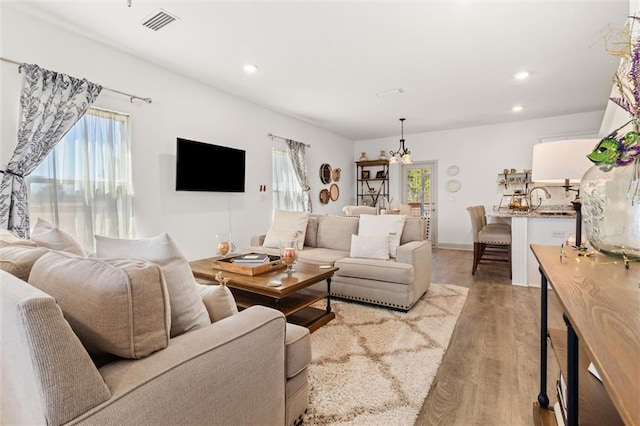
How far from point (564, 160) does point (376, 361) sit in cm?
161

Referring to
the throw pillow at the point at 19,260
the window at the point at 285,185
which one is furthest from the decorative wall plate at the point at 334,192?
the throw pillow at the point at 19,260

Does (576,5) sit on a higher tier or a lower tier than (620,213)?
higher

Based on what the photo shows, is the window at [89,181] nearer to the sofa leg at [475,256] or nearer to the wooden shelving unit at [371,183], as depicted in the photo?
the sofa leg at [475,256]

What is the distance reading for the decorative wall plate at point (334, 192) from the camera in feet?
23.0

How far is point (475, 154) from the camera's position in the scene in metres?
6.59

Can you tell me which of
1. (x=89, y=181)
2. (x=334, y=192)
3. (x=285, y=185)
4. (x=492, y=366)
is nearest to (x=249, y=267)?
(x=492, y=366)

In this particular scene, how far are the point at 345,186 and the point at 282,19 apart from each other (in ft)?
17.1

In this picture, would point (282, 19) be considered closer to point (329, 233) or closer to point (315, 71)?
point (315, 71)

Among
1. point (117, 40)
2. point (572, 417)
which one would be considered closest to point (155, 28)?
point (117, 40)

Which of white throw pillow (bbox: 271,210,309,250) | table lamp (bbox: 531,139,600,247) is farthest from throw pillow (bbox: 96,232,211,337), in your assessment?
white throw pillow (bbox: 271,210,309,250)

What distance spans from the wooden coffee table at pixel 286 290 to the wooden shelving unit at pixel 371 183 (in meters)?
5.32

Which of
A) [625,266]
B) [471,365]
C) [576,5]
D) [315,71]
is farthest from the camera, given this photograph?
[315,71]

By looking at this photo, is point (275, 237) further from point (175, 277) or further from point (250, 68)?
point (175, 277)

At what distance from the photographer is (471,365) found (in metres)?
1.98
